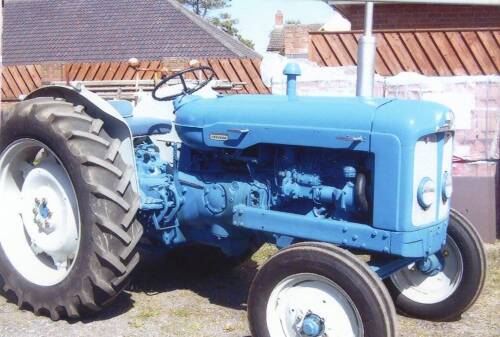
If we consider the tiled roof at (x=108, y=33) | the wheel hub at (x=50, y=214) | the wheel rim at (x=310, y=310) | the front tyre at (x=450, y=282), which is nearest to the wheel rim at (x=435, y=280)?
the front tyre at (x=450, y=282)

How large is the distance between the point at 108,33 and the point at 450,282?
956 inches

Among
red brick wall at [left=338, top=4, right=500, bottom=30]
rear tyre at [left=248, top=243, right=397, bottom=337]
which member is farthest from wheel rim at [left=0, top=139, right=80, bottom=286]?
red brick wall at [left=338, top=4, right=500, bottom=30]

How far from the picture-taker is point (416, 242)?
372 centimetres

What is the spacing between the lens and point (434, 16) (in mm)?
11789

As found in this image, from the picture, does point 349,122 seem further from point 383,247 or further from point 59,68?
Answer: point 59,68

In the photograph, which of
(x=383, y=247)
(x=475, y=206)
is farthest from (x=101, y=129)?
(x=475, y=206)

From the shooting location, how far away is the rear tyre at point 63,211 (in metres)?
4.15

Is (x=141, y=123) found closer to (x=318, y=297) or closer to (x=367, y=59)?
(x=318, y=297)

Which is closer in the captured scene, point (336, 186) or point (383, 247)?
point (383, 247)

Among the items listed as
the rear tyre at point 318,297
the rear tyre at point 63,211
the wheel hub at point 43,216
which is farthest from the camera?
the wheel hub at point 43,216

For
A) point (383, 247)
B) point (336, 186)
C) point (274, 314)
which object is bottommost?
point (274, 314)

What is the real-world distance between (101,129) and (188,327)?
134 centimetres

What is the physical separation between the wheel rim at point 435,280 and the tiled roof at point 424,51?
365 cm

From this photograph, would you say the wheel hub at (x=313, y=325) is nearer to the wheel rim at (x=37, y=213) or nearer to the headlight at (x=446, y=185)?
the headlight at (x=446, y=185)
